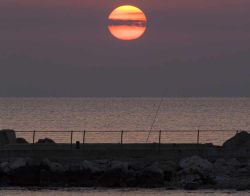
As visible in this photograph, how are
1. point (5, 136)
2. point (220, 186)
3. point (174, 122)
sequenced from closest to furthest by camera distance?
point (220, 186)
point (5, 136)
point (174, 122)

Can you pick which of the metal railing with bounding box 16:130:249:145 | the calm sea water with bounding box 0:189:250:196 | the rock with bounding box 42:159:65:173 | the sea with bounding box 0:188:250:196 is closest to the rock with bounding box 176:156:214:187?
the sea with bounding box 0:188:250:196

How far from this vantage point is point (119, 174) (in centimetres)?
4725

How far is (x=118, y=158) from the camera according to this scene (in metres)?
50.1

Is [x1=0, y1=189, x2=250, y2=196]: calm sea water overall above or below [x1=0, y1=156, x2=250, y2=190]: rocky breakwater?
below

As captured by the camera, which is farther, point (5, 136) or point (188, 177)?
point (5, 136)

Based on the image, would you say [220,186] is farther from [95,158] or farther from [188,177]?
[95,158]

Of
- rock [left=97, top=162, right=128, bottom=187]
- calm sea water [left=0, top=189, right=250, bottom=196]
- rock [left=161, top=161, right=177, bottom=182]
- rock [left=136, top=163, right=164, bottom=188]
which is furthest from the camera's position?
rock [left=161, top=161, right=177, bottom=182]

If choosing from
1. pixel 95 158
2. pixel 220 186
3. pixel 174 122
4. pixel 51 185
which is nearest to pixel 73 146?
pixel 95 158

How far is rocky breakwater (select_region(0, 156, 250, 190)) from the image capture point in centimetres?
4659

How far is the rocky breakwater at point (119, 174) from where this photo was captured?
153 feet

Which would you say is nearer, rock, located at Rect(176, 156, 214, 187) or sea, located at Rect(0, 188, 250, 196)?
sea, located at Rect(0, 188, 250, 196)

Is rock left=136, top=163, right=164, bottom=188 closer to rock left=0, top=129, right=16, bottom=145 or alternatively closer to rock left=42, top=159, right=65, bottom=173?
rock left=42, top=159, right=65, bottom=173

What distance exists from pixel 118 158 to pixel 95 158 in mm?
1085

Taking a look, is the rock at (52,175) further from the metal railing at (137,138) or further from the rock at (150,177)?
the metal railing at (137,138)
